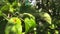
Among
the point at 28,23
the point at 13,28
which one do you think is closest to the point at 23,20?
the point at 28,23

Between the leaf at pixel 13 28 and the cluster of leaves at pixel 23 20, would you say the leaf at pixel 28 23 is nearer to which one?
the cluster of leaves at pixel 23 20

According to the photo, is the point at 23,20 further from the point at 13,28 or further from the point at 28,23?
the point at 13,28

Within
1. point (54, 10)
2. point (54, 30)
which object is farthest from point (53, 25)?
point (54, 10)

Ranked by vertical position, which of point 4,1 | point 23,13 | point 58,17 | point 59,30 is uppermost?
point 4,1

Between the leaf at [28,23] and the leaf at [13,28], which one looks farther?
the leaf at [28,23]

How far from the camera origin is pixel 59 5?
321 centimetres

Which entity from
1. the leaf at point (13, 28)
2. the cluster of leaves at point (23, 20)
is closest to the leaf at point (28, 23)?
the cluster of leaves at point (23, 20)

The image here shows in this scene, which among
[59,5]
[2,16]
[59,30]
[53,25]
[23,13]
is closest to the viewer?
[2,16]

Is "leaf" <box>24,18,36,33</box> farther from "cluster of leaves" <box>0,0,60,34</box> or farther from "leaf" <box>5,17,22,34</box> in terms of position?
"leaf" <box>5,17,22,34</box>

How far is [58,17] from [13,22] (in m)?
1.37

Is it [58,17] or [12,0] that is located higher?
[12,0]

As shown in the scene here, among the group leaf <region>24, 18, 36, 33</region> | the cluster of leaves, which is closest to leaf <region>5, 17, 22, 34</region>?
the cluster of leaves

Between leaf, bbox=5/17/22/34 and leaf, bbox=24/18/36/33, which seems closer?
leaf, bbox=5/17/22/34

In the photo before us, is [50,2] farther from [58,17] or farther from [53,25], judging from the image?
[53,25]
